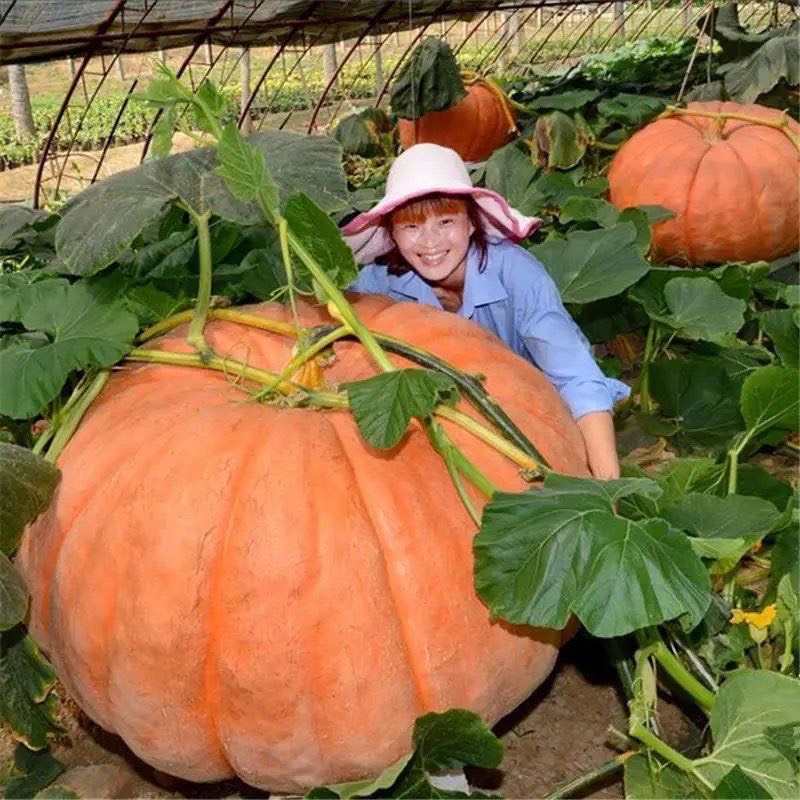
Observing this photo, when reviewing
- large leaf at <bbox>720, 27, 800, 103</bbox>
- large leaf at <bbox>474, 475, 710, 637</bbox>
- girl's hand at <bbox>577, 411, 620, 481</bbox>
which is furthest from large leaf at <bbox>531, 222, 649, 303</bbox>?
large leaf at <bbox>720, 27, 800, 103</bbox>

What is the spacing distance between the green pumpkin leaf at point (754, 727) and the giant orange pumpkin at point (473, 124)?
4194 mm

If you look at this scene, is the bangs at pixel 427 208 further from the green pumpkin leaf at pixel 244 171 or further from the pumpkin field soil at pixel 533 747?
the pumpkin field soil at pixel 533 747

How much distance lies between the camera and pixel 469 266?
2055mm

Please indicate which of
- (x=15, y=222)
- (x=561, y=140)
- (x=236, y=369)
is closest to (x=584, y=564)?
(x=236, y=369)

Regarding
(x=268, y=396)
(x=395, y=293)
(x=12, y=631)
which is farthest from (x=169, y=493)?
(x=395, y=293)

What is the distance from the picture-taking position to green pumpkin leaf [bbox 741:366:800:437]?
1.60m

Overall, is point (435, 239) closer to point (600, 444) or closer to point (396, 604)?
point (600, 444)

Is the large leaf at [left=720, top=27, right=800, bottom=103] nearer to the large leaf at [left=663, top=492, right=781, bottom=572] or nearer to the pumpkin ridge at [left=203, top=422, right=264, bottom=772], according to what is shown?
the large leaf at [left=663, top=492, right=781, bottom=572]

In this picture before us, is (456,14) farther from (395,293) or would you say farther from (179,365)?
(179,365)

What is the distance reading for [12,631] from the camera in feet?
4.79

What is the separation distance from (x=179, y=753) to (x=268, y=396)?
0.49 m

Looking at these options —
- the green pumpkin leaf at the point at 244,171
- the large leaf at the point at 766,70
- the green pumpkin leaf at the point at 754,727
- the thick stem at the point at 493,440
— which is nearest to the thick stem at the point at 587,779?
the green pumpkin leaf at the point at 754,727

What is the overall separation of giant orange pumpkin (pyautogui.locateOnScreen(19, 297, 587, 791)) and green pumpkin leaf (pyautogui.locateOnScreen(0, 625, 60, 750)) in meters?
0.04

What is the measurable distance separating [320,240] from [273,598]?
491 millimetres
